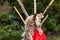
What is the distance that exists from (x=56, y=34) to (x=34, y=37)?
1.72m

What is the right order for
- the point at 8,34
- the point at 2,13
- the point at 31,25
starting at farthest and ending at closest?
the point at 2,13
the point at 8,34
the point at 31,25

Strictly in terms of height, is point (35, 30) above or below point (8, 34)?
below

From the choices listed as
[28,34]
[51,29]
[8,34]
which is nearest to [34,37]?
[28,34]

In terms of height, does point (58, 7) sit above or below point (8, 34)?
above

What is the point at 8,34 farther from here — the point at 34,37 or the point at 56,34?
the point at 34,37

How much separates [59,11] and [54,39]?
0.39 metres

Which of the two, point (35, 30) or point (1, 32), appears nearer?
point (35, 30)

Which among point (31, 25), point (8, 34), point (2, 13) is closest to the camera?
point (31, 25)

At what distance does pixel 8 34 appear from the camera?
4711mm

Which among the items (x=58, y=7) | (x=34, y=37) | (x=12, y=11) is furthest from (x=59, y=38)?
(x=34, y=37)


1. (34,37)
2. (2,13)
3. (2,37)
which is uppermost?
(2,13)

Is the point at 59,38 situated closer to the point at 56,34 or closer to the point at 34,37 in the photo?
the point at 56,34

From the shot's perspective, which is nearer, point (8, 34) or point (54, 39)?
point (8, 34)

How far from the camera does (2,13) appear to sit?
16.7 feet
